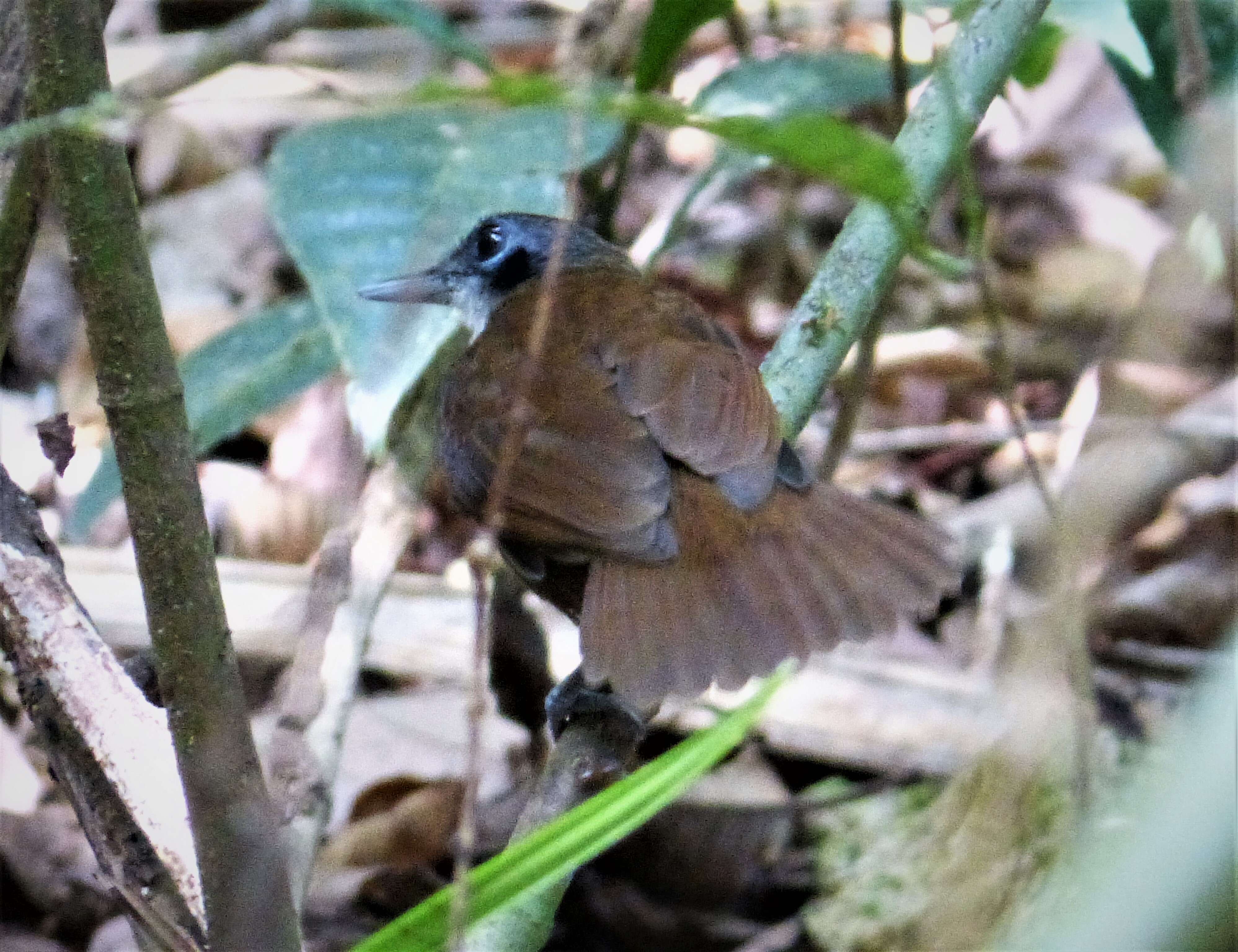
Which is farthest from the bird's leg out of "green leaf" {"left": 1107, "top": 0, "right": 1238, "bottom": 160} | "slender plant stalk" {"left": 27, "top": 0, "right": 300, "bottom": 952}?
"green leaf" {"left": 1107, "top": 0, "right": 1238, "bottom": 160}

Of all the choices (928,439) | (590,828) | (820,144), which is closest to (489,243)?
(928,439)

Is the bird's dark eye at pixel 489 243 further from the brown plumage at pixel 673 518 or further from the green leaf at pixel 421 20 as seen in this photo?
the brown plumage at pixel 673 518

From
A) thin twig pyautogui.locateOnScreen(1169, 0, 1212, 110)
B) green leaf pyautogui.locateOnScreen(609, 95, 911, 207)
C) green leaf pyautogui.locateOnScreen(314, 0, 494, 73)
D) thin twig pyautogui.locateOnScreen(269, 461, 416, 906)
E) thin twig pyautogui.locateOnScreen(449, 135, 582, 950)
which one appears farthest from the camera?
green leaf pyautogui.locateOnScreen(314, 0, 494, 73)

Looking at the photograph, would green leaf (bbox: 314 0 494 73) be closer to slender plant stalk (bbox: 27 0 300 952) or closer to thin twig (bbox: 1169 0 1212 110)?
thin twig (bbox: 1169 0 1212 110)

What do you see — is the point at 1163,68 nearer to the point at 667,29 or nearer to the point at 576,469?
the point at 667,29

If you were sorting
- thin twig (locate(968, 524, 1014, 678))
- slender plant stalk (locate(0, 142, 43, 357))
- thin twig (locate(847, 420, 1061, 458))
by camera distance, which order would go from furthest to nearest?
thin twig (locate(847, 420, 1061, 458))
thin twig (locate(968, 524, 1014, 678))
slender plant stalk (locate(0, 142, 43, 357))

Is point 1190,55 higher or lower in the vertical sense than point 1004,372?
higher
